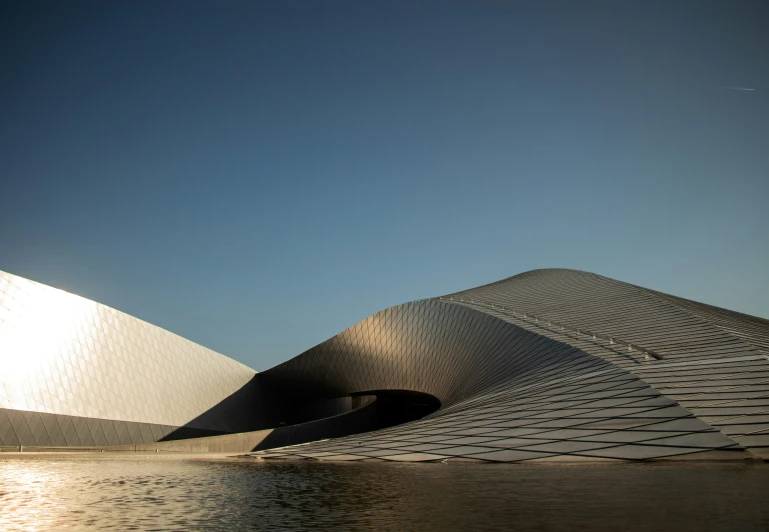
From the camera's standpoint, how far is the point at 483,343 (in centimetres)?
2697

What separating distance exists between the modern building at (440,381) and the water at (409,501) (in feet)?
10.9

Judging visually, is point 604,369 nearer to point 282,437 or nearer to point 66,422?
point 282,437

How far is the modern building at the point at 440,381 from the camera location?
10914 mm

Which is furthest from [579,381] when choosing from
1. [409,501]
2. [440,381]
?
[440,381]

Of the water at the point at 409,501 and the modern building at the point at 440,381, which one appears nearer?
the water at the point at 409,501

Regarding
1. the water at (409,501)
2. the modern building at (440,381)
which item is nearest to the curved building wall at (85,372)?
the modern building at (440,381)

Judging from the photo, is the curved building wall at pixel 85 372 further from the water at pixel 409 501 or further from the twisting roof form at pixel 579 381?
the water at pixel 409 501

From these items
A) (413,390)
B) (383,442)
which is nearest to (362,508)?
(383,442)

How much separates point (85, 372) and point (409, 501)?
109 feet

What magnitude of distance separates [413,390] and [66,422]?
20.8m

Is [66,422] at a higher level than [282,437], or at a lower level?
higher

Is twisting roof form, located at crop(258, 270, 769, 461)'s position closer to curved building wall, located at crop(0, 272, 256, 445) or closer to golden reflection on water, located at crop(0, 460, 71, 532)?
golden reflection on water, located at crop(0, 460, 71, 532)

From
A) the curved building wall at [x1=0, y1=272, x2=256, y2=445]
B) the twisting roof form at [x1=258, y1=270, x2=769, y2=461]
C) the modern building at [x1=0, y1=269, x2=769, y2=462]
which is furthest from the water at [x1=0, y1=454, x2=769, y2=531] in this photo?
the curved building wall at [x1=0, y1=272, x2=256, y2=445]

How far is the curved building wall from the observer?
28.5 metres
